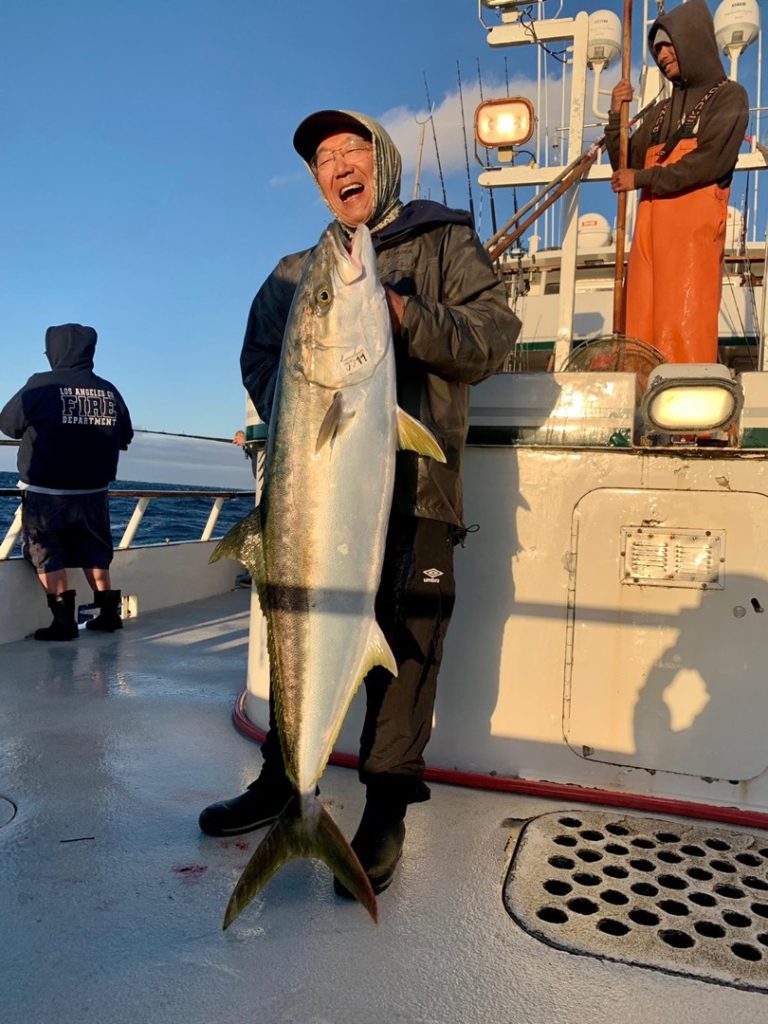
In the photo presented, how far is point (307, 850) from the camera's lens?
1984 millimetres

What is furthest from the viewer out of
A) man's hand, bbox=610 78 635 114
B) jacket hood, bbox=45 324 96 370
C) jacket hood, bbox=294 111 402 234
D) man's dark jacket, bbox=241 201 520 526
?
jacket hood, bbox=45 324 96 370

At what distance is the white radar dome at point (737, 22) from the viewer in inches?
275

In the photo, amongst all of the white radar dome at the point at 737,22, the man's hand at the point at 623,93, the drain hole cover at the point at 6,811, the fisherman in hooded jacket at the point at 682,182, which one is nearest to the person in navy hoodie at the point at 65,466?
the drain hole cover at the point at 6,811

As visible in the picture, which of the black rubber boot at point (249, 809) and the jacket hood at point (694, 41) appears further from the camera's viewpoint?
Result: the jacket hood at point (694, 41)

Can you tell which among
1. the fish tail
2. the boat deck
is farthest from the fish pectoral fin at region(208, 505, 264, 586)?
the boat deck

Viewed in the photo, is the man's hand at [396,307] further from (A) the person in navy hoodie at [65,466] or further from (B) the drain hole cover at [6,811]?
(A) the person in navy hoodie at [65,466]

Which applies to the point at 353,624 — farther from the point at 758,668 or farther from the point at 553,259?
the point at 553,259

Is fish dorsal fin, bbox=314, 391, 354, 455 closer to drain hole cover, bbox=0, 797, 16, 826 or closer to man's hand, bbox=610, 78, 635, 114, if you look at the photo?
drain hole cover, bbox=0, 797, 16, 826

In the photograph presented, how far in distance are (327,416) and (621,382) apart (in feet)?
4.79

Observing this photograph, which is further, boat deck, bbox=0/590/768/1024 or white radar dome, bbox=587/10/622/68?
white radar dome, bbox=587/10/622/68

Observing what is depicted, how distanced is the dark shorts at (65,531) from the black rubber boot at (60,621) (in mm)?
228

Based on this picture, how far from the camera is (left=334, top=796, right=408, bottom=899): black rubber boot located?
86.6 inches

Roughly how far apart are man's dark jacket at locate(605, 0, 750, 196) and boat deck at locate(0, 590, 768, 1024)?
310 cm

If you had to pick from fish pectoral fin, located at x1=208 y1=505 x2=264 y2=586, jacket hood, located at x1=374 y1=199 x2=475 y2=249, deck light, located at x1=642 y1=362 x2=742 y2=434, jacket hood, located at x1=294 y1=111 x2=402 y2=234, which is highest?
jacket hood, located at x1=294 y1=111 x2=402 y2=234
